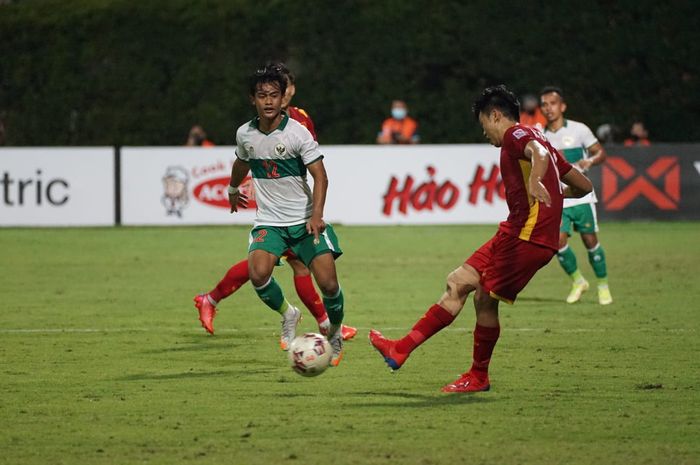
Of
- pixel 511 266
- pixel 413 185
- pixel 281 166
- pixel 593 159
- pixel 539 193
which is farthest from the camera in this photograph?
pixel 413 185

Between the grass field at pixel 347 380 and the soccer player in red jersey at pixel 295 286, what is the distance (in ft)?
0.67

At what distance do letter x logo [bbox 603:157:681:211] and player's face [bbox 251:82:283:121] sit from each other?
14.8 meters

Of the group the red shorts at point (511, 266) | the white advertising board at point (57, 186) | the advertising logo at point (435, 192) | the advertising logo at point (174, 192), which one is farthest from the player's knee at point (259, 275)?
the white advertising board at point (57, 186)

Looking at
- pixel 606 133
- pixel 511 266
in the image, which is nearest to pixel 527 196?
pixel 511 266

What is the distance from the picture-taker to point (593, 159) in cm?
1366

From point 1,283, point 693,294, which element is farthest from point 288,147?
point 1,283

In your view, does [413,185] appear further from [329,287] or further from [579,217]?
[329,287]

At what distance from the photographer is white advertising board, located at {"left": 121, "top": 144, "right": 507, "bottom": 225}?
23.4 meters

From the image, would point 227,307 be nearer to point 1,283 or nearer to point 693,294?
point 1,283

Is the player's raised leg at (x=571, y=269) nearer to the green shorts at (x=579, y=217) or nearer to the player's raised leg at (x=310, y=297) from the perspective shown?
the green shorts at (x=579, y=217)

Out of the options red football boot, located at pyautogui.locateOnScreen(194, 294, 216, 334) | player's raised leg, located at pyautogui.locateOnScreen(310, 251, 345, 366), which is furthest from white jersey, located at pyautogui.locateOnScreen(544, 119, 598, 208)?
player's raised leg, located at pyautogui.locateOnScreen(310, 251, 345, 366)

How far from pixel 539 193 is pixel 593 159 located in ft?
20.1

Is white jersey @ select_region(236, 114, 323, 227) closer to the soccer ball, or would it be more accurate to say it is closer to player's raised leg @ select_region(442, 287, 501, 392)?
the soccer ball

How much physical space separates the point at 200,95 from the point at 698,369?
831 inches
